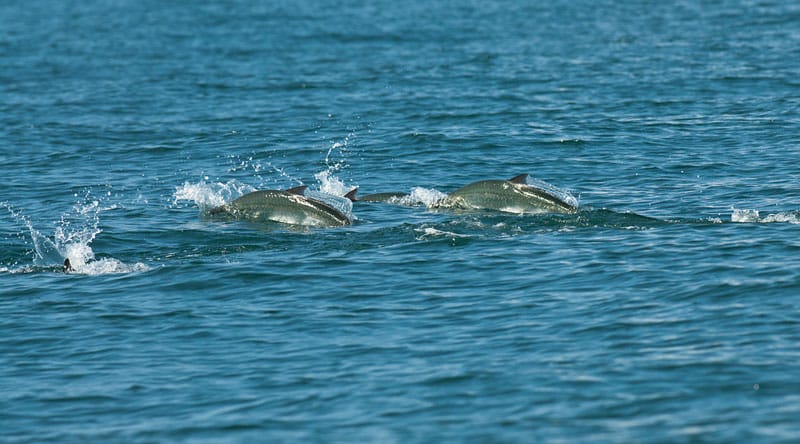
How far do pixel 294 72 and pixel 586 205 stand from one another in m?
20.9

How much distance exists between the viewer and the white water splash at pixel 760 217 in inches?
727

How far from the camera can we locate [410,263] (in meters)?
17.4

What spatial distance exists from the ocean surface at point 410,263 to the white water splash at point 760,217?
0.06m

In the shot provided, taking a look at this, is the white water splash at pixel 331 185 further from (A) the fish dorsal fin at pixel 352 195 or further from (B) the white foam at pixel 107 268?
(B) the white foam at pixel 107 268

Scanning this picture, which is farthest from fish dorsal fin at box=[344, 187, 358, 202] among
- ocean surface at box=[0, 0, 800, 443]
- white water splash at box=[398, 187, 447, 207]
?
white water splash at box=[398, 187, 447, 207]

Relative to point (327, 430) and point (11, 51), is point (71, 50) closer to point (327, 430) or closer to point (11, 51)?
point (11, 51)

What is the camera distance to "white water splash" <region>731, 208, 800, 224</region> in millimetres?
18469

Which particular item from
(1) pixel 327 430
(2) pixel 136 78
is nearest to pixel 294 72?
(2) pixel 136 78

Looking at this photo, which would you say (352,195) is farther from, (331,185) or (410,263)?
(410,263)

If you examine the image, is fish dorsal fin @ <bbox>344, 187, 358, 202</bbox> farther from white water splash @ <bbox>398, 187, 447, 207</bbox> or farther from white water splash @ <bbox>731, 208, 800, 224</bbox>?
white water splash @ <bbox>731, 208, 800, 224</bbox>

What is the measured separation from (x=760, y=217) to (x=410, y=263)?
5.33 m

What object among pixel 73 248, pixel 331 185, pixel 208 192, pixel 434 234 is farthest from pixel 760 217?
pixel 73 248

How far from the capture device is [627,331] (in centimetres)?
1397

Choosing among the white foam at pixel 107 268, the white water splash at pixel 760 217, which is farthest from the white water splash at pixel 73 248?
the white water splash at pixel 760 217
